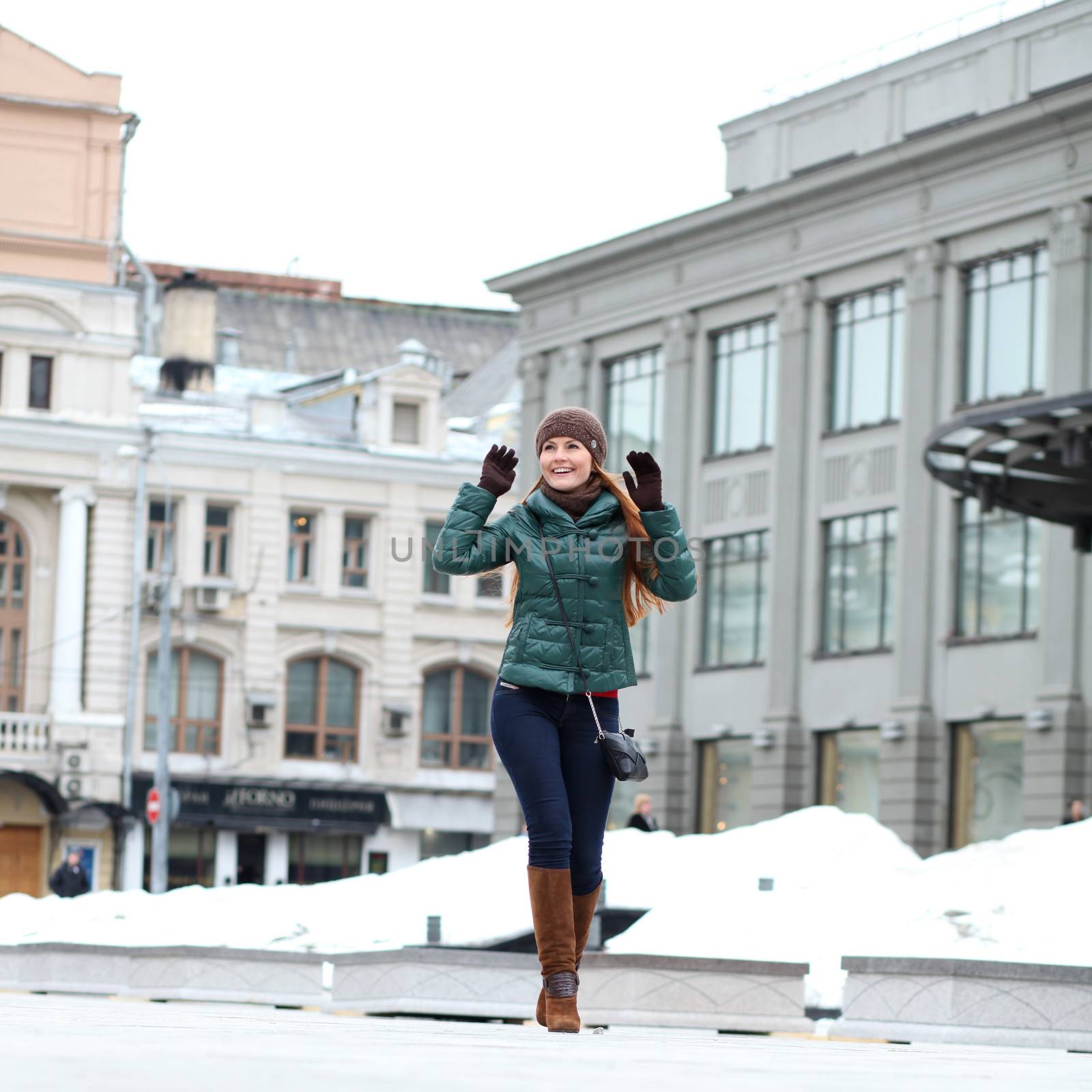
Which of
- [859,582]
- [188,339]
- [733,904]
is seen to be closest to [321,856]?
[188,339]

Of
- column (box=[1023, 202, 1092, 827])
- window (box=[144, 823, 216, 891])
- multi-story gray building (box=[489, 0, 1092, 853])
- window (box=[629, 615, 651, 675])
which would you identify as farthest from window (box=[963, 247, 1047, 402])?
window (box=[144, 823, 216, 891])

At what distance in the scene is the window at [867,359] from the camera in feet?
125

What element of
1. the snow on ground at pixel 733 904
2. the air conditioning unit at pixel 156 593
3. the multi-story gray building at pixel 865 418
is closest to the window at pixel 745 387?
the multi-story gray building at pixel 865 418

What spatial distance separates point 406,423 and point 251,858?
10.5 m

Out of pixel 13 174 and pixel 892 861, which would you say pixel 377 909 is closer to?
pixel 892 861

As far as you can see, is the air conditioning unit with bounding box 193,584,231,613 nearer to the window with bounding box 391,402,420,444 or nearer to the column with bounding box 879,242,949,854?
the window with bounding box 391,402,420,444

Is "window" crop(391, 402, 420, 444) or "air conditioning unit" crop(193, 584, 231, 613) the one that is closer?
"air conditioning unit" crop(193, 584, 231, 613)

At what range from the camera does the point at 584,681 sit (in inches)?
319

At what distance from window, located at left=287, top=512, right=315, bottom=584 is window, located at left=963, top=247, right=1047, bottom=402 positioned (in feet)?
77.0

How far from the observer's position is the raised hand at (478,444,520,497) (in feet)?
26.9

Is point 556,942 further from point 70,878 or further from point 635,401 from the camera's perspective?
point 635,401

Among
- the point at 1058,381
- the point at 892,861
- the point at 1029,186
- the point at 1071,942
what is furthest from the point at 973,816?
the point at 1071,942

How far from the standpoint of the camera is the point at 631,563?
834 cm

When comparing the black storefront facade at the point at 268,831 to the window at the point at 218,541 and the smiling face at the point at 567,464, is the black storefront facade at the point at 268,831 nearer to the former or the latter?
the window at the point at 218,541
